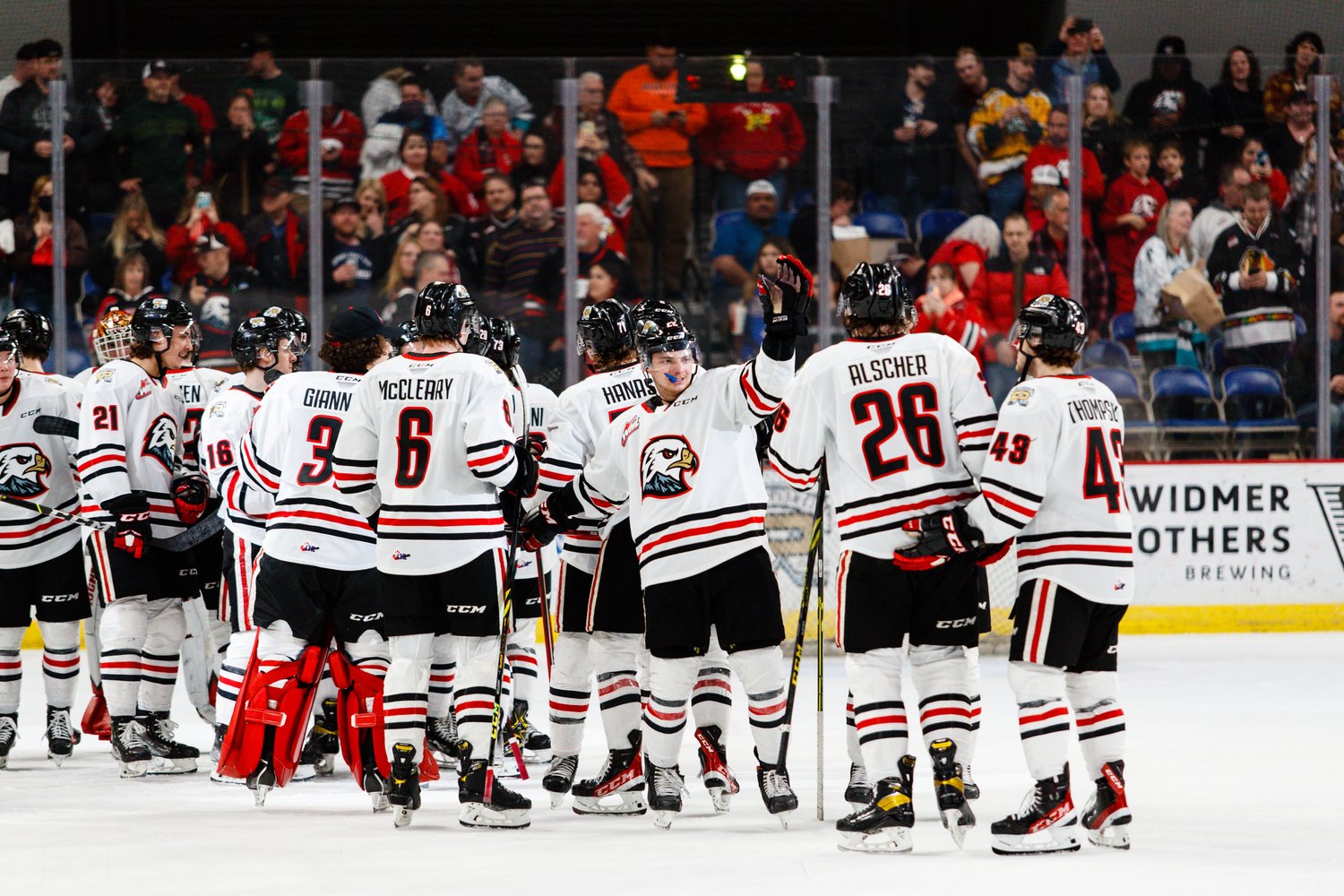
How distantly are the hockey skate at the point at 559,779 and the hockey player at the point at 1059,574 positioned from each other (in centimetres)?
125

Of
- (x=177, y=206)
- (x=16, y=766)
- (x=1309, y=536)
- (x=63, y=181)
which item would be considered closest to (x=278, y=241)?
(x=177, y=206)

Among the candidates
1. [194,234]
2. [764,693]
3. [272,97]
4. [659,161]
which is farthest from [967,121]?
[764,693]

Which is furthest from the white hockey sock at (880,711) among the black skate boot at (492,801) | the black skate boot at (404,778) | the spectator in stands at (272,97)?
the spectator in stands at (272,97)

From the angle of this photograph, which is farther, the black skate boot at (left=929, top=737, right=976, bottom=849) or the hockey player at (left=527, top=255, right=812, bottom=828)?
the hockey player at (left=527, top=255, right=812, bottom=828)

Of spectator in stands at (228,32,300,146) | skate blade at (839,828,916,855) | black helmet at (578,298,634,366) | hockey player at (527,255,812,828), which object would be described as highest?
spectator in stands at (228,32,300,146)

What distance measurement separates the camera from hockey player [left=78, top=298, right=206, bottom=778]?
5062 mm

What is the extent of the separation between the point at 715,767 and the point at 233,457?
175 cm

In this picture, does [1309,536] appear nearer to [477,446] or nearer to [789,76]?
[789,76]

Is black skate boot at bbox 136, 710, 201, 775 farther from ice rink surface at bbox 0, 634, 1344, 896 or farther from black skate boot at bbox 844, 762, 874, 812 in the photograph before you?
black skate boot at bbox 844, 762, 874, 812

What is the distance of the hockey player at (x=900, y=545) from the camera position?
3.80 meters

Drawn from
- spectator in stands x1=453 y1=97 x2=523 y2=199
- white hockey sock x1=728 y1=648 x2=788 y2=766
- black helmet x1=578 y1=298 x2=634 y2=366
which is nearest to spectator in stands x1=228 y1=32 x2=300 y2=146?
spectator in stands x1=453 y1=97 x2=523 y2=199

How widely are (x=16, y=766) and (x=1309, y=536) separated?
19.9ft

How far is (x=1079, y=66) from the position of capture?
8.45m

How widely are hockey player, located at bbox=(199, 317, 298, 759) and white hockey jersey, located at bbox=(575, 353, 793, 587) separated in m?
1.30
